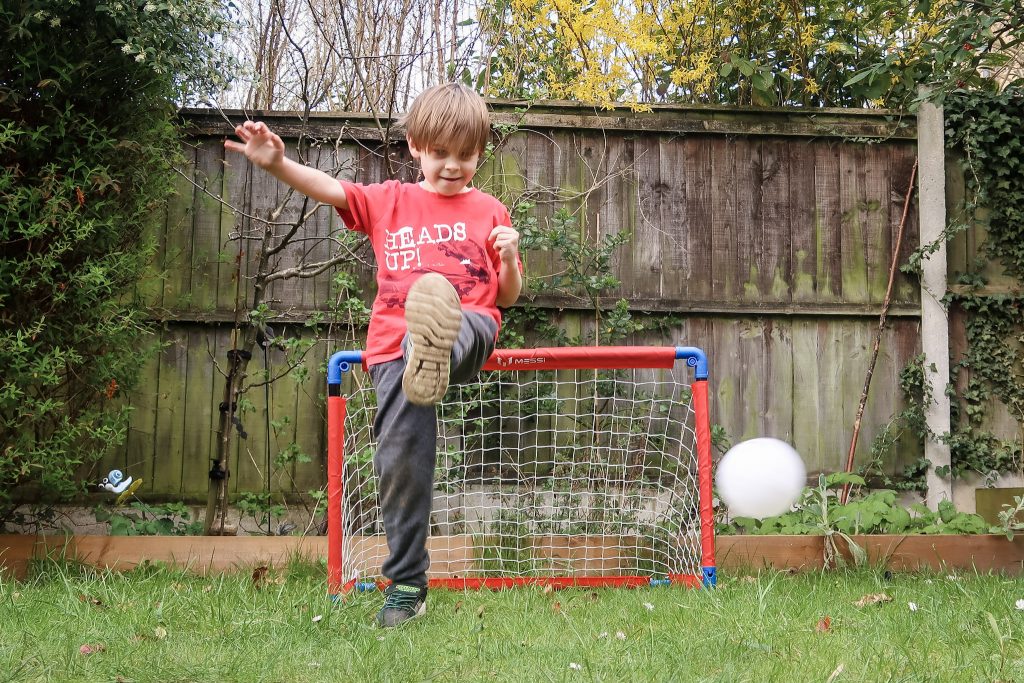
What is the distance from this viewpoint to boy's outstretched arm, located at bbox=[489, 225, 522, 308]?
2.59 m

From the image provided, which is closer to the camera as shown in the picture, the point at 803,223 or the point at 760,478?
the point at 760,478

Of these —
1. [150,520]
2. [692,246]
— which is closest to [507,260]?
[692,246]

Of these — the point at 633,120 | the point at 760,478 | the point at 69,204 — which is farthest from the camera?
the point at 633,120

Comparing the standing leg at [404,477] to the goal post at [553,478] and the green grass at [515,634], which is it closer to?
the green grass at [515,634]

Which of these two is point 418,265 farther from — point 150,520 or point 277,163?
point 150,520

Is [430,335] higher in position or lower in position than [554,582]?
higher

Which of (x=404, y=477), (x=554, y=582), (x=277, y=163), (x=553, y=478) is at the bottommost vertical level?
(x=554, y=582)

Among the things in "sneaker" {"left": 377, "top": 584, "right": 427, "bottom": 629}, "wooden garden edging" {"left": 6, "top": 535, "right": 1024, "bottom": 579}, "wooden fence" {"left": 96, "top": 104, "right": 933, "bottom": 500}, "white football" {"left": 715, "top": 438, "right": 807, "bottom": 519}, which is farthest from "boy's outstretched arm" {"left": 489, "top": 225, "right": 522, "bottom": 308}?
"wooden fence" {"left": 96, "top": 104, "right": 933, "bottom": 500}

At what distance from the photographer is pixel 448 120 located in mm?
2615

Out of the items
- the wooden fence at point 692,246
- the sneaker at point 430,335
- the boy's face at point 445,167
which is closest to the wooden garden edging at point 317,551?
the wooden fence at point 692,246

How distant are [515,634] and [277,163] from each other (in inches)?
55.7

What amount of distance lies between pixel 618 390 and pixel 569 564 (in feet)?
3.83

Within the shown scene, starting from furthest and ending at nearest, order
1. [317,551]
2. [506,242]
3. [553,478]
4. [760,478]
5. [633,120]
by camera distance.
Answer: [633,120], [553,478], [760,478], [317,551], [506,242]

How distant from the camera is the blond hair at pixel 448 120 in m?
2.62
